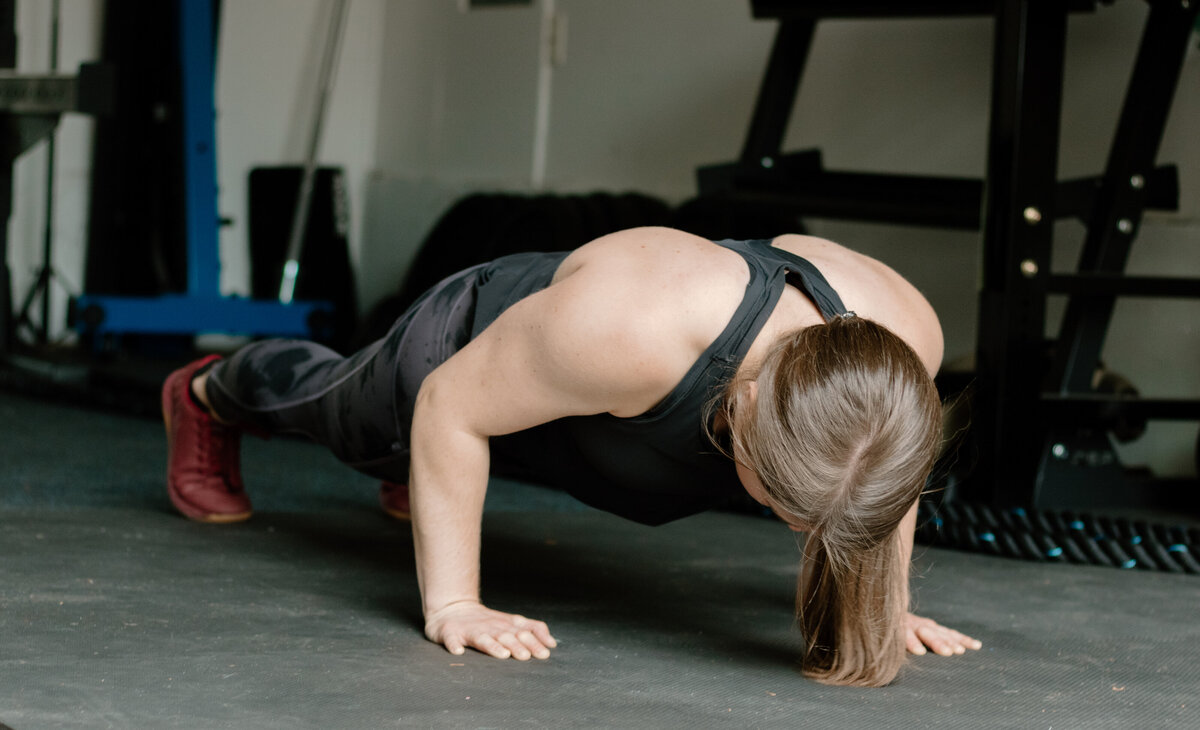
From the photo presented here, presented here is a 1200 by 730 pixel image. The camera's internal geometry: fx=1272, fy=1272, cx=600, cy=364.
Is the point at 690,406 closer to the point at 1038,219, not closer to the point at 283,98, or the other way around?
the point at 1038,219

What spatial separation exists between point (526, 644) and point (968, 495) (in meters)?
1.37

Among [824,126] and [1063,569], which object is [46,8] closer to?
[824,126]

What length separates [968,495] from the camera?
2551 millimetres

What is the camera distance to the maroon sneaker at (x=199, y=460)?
2.16m

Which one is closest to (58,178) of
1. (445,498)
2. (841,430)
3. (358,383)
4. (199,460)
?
(199,460)

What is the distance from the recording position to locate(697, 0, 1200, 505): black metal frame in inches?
97.6

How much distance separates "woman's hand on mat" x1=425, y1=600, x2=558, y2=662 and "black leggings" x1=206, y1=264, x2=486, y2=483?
0.31m

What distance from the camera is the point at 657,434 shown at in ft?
4.75

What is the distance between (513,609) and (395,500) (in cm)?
71

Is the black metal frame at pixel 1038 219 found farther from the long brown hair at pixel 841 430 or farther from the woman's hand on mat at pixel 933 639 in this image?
the long brown hair at pixel 841 430

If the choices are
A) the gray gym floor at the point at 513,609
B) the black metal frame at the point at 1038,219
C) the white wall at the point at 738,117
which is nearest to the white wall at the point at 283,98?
the white wall at the point at 738,117

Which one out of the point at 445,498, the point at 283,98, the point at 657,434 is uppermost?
the point at 283,98

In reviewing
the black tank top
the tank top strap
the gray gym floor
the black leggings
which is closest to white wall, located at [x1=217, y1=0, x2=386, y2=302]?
the gray gym floor

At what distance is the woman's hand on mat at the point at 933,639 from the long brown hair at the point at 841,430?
1.06 ft
